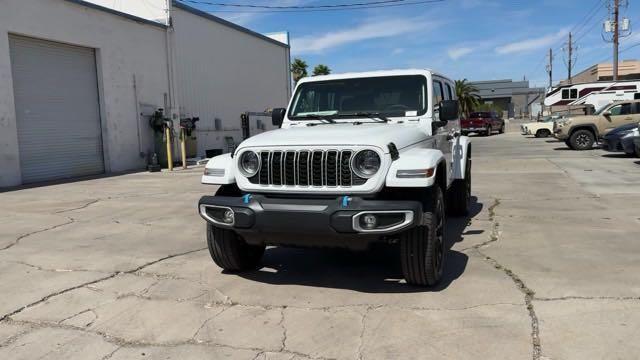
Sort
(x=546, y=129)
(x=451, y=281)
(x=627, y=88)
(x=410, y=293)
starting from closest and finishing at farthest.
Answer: (x=410, y=293)
(x=451, y=281)
(x=627, y=88)
(x=546, y=129)

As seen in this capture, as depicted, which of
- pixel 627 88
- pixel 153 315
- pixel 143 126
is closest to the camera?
pixel 153 315

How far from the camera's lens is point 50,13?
15.0 meters

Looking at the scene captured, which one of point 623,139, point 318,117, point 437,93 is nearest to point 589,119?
point 623,139

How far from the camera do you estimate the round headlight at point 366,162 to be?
167 inches

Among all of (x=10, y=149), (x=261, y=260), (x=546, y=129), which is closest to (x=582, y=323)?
(x=261, y=260)

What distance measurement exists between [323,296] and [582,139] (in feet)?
63.2

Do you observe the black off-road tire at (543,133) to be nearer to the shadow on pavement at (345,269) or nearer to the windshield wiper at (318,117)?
the shadow on pavement at (345,269)

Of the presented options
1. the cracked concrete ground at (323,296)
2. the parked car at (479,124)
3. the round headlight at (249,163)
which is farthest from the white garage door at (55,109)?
the parked car at (479,124)

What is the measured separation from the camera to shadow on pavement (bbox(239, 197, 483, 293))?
4.79 meters

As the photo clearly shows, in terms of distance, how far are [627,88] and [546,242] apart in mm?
26172

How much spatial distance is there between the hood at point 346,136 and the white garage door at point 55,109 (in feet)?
38.7

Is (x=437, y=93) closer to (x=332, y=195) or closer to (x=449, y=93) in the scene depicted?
(x=449, y=93)

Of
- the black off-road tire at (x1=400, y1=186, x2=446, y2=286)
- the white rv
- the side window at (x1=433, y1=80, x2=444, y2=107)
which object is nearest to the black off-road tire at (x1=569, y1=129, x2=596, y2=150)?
the white rv

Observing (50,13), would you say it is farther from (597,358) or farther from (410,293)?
(597,358)
